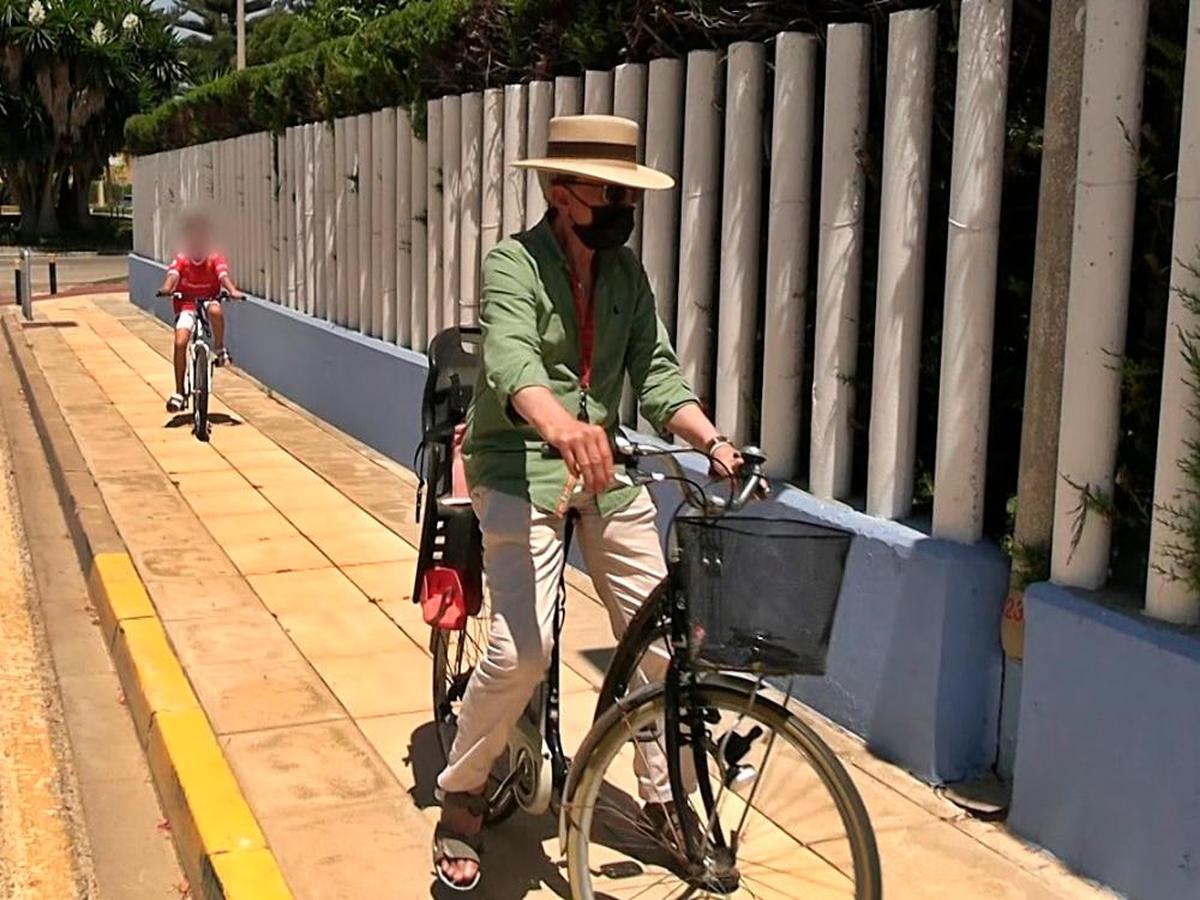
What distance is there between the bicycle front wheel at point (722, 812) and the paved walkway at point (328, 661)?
378 mm

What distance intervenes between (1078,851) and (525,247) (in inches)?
84.6

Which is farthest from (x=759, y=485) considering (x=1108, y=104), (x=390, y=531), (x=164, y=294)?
(x=164, y=294)

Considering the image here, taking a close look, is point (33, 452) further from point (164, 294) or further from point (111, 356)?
point (111, 356)

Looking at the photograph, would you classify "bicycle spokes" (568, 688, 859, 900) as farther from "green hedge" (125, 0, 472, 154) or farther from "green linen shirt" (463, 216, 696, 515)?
"green hedge" (125, 0, 472, 154)

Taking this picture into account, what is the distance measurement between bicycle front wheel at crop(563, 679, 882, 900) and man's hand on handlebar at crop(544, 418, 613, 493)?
51cm

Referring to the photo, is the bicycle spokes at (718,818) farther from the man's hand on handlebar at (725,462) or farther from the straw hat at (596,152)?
the straw hat at (596,152)

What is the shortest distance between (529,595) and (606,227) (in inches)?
35.5

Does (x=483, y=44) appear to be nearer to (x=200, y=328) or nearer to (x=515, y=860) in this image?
(x=200, y=328)

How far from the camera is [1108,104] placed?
12.7 feet

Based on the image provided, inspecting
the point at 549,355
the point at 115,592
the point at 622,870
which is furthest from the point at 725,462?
the point at 115,592

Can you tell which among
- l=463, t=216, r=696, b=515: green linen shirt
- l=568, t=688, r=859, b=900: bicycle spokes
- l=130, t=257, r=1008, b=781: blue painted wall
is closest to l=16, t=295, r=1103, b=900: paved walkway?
l=130, t=257, r=1008, b=781: blue painted wall

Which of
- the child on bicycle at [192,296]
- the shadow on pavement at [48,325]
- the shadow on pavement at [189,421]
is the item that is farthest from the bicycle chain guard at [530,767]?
the shadow on pavement at [48,325]

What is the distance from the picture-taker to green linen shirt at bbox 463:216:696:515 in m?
3.46

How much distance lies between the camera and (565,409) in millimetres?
3479
